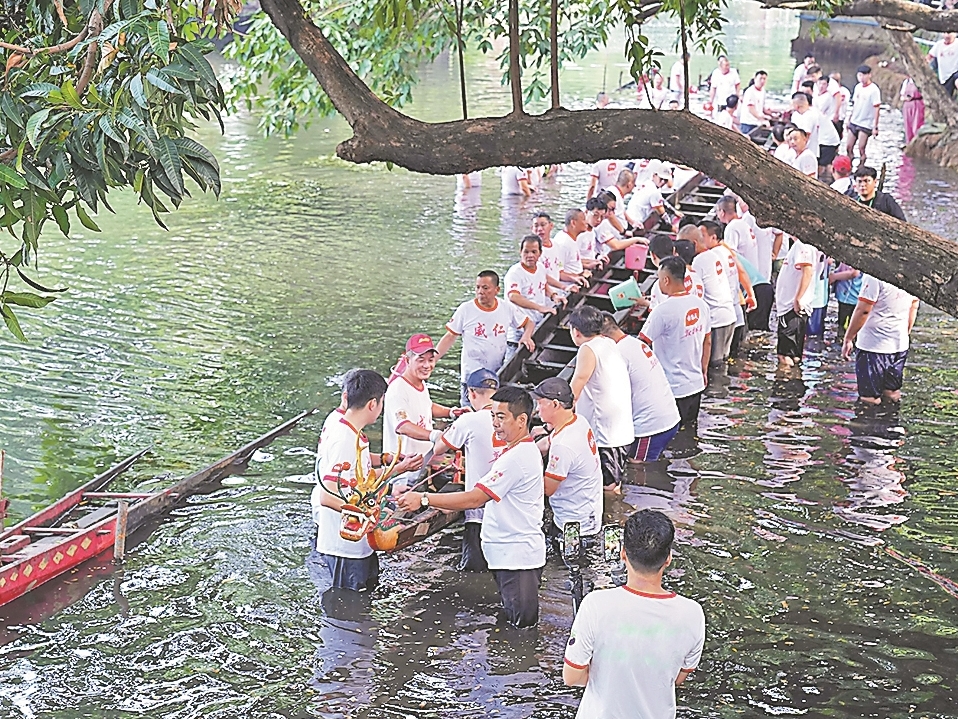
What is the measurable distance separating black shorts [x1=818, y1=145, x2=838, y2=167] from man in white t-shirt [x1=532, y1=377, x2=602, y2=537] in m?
15.0

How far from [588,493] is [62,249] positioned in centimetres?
1242

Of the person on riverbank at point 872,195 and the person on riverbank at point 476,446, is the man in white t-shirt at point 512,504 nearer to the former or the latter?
the person on riverbank at point 476,446

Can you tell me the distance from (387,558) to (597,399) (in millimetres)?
2121

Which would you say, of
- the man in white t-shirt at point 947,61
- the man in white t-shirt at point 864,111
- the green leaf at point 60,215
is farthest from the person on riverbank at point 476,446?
the man in white t-shirt at point 947,61

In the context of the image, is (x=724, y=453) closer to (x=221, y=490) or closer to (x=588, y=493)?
(x=588, y=493)

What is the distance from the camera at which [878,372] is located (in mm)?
12094

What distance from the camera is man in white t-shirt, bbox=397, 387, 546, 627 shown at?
7363 millimetres

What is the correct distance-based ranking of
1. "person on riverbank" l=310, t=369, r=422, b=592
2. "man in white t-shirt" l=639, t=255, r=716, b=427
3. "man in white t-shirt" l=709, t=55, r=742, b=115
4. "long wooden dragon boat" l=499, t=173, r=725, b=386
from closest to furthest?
1. "person on riverbank" l=310, t=369, r=422, b=592
2. "man in white t-shirt" l=639, t=255, r=716, b=427
3. "long wooden dragon boat" l=499, t=173, r=725, b=386
4. "man in white t-shirt" l=709, t=55, r=742, b=115

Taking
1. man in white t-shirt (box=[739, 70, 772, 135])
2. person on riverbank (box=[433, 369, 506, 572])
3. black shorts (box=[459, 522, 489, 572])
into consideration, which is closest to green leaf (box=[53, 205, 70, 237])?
person on riverbank (box=[433, 369, 506, 572])

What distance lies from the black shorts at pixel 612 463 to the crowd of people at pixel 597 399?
17mm

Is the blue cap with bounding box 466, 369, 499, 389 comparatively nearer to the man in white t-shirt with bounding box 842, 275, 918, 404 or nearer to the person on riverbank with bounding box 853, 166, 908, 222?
the man in white t-shirt with bounding box 842, 275, 918, 404

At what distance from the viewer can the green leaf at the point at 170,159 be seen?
4.29 m

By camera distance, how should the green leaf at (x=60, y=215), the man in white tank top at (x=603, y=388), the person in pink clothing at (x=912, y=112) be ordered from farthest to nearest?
the person in pink clothing at (x=912, y=112) → the man in white tank top at (x=603, y=388) → the green leaf at (x=60, y=215)

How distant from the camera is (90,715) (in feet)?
22.8
